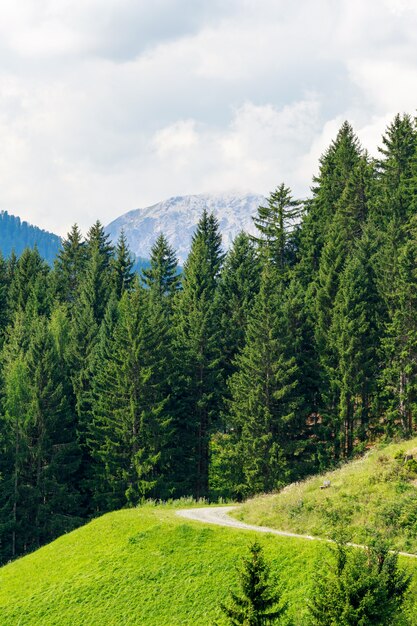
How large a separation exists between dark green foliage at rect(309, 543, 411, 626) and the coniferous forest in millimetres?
28424

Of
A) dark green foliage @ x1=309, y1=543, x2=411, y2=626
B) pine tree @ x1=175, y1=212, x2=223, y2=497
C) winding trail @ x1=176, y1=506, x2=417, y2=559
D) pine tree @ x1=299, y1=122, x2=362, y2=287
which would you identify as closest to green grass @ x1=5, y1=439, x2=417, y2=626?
winding trail @ x1=176, y1=506, x2=417, y2=559

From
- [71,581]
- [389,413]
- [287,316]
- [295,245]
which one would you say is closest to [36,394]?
→ [287,316]

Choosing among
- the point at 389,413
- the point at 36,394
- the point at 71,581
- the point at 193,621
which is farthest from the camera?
the point at 36,394

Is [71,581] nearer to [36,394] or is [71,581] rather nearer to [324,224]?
[36,394]

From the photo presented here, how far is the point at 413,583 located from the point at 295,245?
4857 cm

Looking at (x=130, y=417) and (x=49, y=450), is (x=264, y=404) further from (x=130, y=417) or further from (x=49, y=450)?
(x=49, y=450)

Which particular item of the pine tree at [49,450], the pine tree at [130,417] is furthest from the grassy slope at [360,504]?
the pine tree at [49,450]

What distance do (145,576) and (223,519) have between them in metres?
6.22

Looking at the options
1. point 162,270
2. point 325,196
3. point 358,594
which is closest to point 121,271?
point 162,270

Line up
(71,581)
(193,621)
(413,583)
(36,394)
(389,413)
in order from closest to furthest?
(413,583) < (193,621) < (71,581) < (389,413) < (36,394)

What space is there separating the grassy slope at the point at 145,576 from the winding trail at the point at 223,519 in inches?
35.9

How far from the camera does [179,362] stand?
164 feet

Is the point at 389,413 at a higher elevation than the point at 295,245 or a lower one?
lower

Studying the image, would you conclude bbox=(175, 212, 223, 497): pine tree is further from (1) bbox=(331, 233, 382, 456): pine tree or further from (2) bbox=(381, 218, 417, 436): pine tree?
(2) bbox=(381, 218, 417, 436): pine tree
